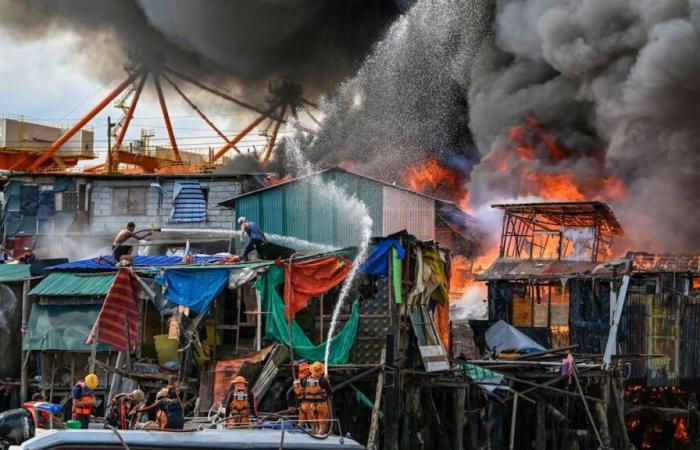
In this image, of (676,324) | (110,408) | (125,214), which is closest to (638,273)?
(676,324)

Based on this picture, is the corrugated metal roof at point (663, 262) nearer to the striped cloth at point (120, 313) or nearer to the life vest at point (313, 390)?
the striped cloth at point (120, 313)

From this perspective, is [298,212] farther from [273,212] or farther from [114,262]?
[114,262]

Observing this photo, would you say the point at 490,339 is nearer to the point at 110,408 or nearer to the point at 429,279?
the point at 429,279

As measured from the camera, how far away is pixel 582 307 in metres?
29.8

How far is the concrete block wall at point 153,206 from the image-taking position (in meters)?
38.5

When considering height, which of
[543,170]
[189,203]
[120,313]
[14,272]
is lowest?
[120,313]

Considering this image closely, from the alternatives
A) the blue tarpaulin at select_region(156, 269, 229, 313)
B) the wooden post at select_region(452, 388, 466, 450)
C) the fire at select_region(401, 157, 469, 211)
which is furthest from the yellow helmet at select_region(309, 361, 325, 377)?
the fire at select_region(401, 157, 469, 211)

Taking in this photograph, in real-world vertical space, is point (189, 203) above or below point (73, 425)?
above

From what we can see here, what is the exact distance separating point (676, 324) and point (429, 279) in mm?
9938

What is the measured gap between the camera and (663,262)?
2997 cm

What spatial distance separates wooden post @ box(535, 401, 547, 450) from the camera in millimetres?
24406

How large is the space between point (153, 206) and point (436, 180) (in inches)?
543

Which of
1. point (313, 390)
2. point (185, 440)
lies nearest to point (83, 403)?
point (185, 440)

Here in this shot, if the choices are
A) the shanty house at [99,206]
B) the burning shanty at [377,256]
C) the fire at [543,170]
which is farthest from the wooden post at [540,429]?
the shanty house at [99,206]
